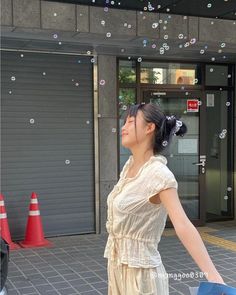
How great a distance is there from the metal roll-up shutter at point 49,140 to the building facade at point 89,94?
2 centimetres

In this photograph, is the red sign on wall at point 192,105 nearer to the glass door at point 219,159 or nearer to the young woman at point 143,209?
the glass door at point 219,159

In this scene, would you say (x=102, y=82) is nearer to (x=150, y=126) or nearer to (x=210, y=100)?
(x=210, y=100)

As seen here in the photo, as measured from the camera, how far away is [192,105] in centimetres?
880

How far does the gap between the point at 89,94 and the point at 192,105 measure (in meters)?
2.03

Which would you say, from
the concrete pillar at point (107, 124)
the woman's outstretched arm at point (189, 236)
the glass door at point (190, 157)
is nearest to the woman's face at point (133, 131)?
the woman's outstretched arm at point (189, 236)

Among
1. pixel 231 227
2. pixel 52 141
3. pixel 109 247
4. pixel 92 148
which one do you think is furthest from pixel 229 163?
pixel 109 247

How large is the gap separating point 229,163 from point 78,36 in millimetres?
4109

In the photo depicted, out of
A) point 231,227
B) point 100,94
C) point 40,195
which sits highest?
point 100,94

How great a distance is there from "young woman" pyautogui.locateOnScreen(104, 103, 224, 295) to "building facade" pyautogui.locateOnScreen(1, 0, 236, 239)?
4311 mm

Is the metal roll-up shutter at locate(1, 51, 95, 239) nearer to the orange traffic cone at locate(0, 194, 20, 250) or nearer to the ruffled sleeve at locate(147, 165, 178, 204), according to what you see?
the orange traffic cone at locate(0, 194, 20, 250)

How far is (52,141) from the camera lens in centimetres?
772

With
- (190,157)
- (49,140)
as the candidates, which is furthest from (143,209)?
(190,157)

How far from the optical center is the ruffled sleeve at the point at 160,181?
230 centimetres

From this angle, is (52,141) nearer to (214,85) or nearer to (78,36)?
(78,36)
